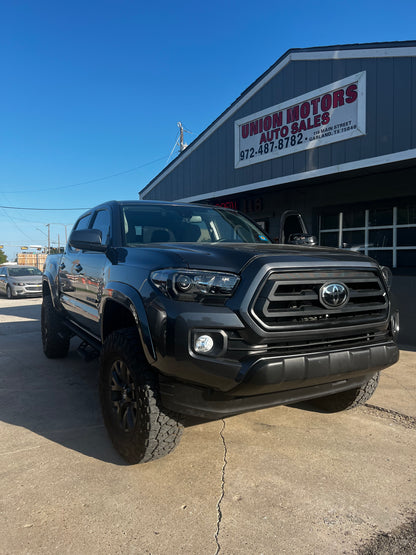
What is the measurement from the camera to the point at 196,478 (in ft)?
8.41

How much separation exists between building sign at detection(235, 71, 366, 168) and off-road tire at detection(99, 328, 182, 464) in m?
5.81

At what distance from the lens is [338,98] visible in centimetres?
711

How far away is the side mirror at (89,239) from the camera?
324cm

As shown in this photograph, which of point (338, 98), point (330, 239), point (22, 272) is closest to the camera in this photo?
point (338, 98)

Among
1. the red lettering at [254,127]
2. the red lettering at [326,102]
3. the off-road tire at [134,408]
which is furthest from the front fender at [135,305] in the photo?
the red lettering at [254,127]

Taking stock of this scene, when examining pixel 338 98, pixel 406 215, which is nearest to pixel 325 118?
pixel 338 98

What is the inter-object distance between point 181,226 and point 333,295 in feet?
5.33

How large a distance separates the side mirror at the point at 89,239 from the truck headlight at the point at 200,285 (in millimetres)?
1162

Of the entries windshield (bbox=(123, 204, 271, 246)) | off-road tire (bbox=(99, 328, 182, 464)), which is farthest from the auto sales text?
off-road tire (bbox=(99, 328, 182, 464))

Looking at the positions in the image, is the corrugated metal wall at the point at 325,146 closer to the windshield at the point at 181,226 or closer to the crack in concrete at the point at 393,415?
the windshield at the point at 181,226

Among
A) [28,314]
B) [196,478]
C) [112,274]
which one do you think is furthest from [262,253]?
[28,314]

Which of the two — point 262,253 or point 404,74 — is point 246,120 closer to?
point 404,74

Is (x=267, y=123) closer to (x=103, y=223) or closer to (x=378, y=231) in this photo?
(x=378, y=231)

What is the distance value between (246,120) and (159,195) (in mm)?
4346
